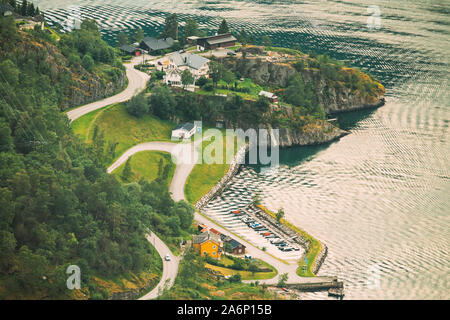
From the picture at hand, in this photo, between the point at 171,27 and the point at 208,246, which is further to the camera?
the point at 171,27

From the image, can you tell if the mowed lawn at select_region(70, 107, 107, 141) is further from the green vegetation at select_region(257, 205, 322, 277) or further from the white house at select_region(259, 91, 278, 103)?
the white house at select_region(259, 91, 278, 103)

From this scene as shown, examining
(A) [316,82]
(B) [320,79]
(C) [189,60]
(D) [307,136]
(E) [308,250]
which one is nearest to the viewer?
(E) [308,250]

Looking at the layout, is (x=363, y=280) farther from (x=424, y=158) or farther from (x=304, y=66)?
(x=304, y=66)

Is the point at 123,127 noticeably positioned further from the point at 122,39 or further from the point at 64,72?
the point at 122,39

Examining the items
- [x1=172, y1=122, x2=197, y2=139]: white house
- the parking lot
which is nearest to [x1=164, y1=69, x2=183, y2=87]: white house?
[x1=172, y1=122, x2=197, y2=139]: white house

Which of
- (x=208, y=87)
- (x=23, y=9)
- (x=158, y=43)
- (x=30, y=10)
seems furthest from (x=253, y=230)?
(x=158, y=43)

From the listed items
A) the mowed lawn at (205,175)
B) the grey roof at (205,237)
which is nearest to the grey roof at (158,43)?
the mowed lawn at (205,175)
